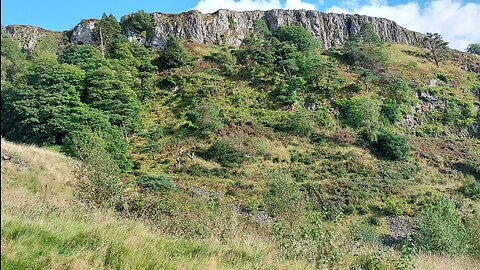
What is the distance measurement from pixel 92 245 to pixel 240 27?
84575mm

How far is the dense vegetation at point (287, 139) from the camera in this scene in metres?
19.5

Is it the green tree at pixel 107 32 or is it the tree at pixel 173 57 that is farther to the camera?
the green tree at pixel 107 32

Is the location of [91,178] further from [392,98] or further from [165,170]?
[392,98]

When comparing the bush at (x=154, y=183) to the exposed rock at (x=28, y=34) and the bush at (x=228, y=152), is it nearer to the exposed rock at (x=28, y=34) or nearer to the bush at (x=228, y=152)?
the bush at (x=228, y=152)

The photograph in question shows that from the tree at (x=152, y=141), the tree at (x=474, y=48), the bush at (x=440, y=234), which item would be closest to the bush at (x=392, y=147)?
the bush at (x=440, y=234)

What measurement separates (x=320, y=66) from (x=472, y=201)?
28806 millimetres

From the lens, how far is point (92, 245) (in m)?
5.43

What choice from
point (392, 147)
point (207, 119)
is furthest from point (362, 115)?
point (207, 119)

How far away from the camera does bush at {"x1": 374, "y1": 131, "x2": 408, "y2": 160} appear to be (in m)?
44.8

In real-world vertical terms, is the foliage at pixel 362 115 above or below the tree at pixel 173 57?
below

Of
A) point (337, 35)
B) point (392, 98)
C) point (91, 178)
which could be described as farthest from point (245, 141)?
point (337, 35)

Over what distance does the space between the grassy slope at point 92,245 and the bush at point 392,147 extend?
41.2 m

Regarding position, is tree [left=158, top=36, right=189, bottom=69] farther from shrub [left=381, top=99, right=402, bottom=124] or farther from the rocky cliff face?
shrub [left=381, top=99, right=402, bottom=124]

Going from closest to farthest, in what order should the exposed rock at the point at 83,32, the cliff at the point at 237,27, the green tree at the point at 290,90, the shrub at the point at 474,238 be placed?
1. the shrub at the point at 474,238
2. the green tree at the point at 290,90
3. the exposed rock at the point at 83,32
4. the cliff at the point at 237,27
